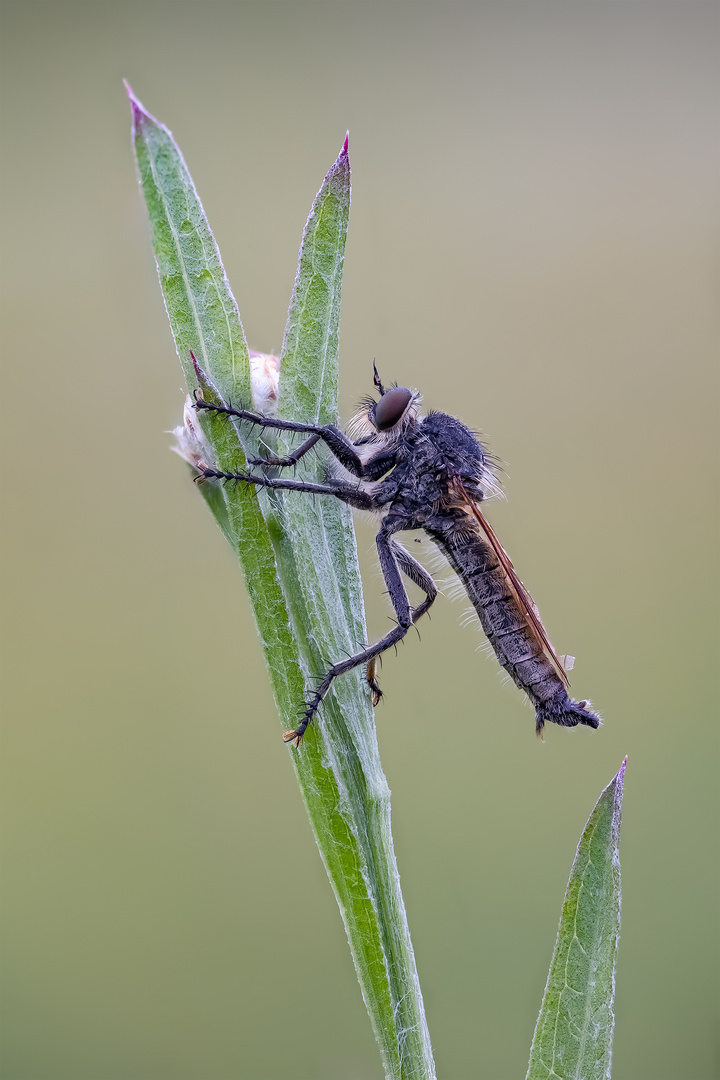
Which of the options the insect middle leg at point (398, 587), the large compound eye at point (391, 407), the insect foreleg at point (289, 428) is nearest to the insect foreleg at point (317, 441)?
the insect foreleg at point (289, 428)

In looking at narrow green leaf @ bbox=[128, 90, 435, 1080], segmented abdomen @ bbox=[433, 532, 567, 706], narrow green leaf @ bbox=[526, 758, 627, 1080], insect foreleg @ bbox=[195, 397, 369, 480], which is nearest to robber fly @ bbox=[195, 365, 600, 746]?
segmented abdomen @ bbox=[433, 532, 567, 706]

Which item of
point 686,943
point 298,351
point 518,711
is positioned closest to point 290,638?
point 298,351

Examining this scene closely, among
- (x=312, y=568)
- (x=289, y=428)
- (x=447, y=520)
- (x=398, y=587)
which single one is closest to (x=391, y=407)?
(x=447, y=520)

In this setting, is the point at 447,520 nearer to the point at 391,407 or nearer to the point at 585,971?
the point at 391,407

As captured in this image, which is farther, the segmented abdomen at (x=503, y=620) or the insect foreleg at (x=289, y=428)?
the segmented abdomen at (x=503, y=620)

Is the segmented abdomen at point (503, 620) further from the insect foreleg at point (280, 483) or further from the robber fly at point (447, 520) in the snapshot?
the insect foreleg at point (280, 483)

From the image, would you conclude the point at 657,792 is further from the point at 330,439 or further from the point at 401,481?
the point at 330,439

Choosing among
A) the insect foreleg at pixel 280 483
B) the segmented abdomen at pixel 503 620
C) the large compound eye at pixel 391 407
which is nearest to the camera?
the insect foreleg at pixel 280 483
